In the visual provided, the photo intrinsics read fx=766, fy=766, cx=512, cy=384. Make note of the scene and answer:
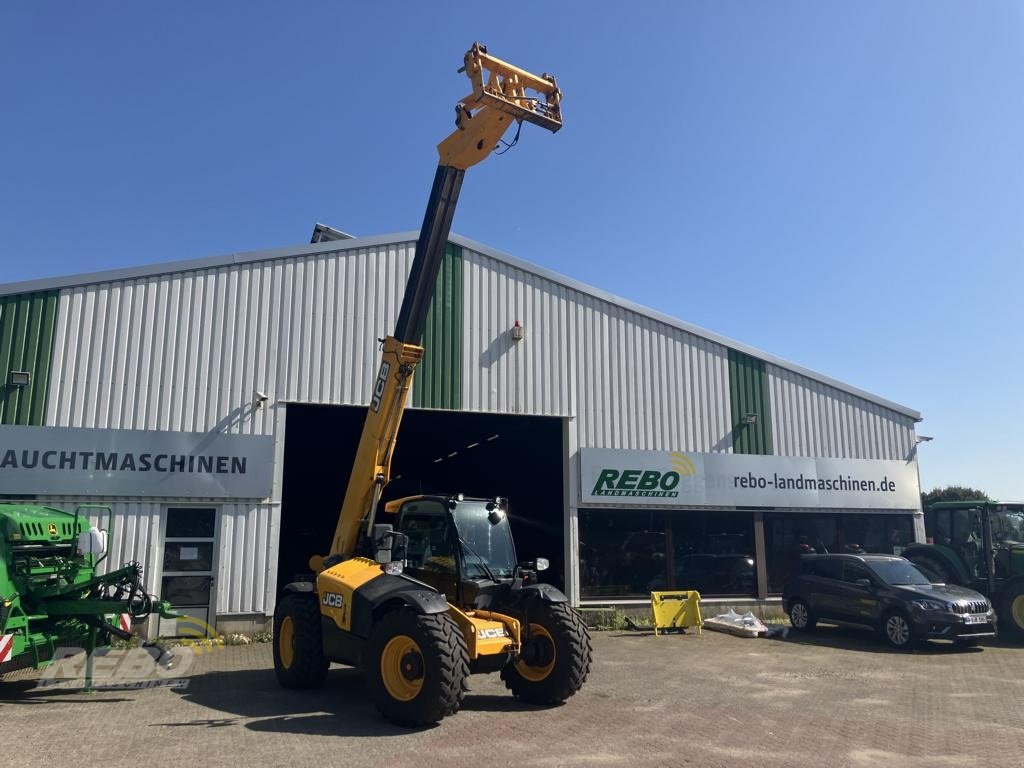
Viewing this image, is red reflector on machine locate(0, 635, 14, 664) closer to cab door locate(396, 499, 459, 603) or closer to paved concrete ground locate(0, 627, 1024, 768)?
paved concrete ground locate(0, 627, 1024, 768)

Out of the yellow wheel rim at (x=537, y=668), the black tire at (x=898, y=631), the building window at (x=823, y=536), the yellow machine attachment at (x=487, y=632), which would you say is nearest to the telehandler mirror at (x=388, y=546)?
the yellow machine attachment at (x=487, y=632)

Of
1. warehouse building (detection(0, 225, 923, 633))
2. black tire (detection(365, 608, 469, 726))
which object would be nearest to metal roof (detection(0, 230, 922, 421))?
warehouse building (detection(0, 225, 923, 633))

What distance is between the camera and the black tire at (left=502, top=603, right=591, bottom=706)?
8.21m

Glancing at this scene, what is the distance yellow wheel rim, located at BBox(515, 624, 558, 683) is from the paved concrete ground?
33 cm

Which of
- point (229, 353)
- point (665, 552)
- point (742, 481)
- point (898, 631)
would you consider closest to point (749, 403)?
point (742, 481)

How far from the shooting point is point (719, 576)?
55.8ft

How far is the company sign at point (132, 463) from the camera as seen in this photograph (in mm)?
12359

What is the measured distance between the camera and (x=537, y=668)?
8.45 m

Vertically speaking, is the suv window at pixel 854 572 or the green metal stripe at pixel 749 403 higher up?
the green metal stripe at pixel 749 403

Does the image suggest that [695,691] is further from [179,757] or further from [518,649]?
[179,757]

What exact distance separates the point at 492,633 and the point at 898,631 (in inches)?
354

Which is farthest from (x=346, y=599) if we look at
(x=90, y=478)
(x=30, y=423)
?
(x=30, y=423)

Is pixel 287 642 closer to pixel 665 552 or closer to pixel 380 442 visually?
pixel 380 442

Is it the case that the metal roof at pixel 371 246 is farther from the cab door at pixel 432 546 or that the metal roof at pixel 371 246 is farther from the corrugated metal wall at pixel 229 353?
the cab door at pixel 432 546
